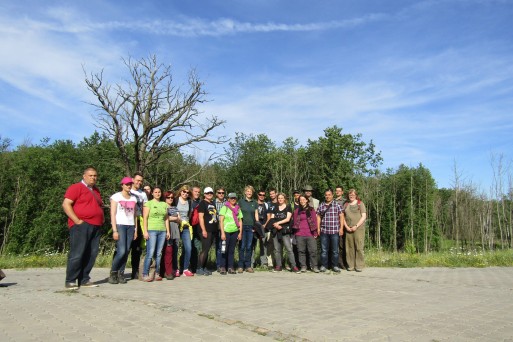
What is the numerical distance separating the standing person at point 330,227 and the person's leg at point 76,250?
16.5ft

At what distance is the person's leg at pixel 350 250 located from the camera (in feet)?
29.9

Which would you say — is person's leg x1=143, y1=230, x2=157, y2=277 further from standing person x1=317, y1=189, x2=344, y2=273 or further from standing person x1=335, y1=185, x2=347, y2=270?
standing person x1=335, y1=185, x2=347, y2=270

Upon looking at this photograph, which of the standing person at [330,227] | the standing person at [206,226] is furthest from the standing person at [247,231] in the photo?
the standing person at [330,227]

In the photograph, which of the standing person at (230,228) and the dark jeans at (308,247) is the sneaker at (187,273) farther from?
the dark jeans at (308,247)

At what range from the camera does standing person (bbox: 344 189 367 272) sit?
9023 millimetres

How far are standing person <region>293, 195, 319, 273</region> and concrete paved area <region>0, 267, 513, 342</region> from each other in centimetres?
119

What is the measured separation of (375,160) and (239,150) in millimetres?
16505

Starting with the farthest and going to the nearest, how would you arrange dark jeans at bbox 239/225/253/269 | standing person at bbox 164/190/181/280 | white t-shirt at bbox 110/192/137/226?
dark jeans at bbox 239/225/253/269 → standing person at bbox 164/190/181/280 → white t-shirt at bbox 110/192/137/226

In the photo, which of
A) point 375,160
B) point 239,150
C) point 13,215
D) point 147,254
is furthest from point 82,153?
point 147,254

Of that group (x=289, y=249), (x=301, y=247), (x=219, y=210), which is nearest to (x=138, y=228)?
(x=219, y=210)

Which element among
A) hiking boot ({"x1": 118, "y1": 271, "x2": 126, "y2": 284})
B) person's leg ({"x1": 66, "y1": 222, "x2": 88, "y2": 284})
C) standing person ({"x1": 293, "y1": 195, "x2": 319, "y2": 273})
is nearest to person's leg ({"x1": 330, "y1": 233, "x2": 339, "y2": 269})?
standing person ({"x1": 293, "y1": 195, "x2": 319, "y2": 273})

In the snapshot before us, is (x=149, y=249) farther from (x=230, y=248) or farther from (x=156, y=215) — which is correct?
(x=230, y=248)

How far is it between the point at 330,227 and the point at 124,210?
4535 mm

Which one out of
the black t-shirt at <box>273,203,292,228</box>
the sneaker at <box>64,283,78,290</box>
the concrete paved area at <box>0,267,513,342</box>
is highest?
the black t-shirt at <box>273,203,292,228</box>
